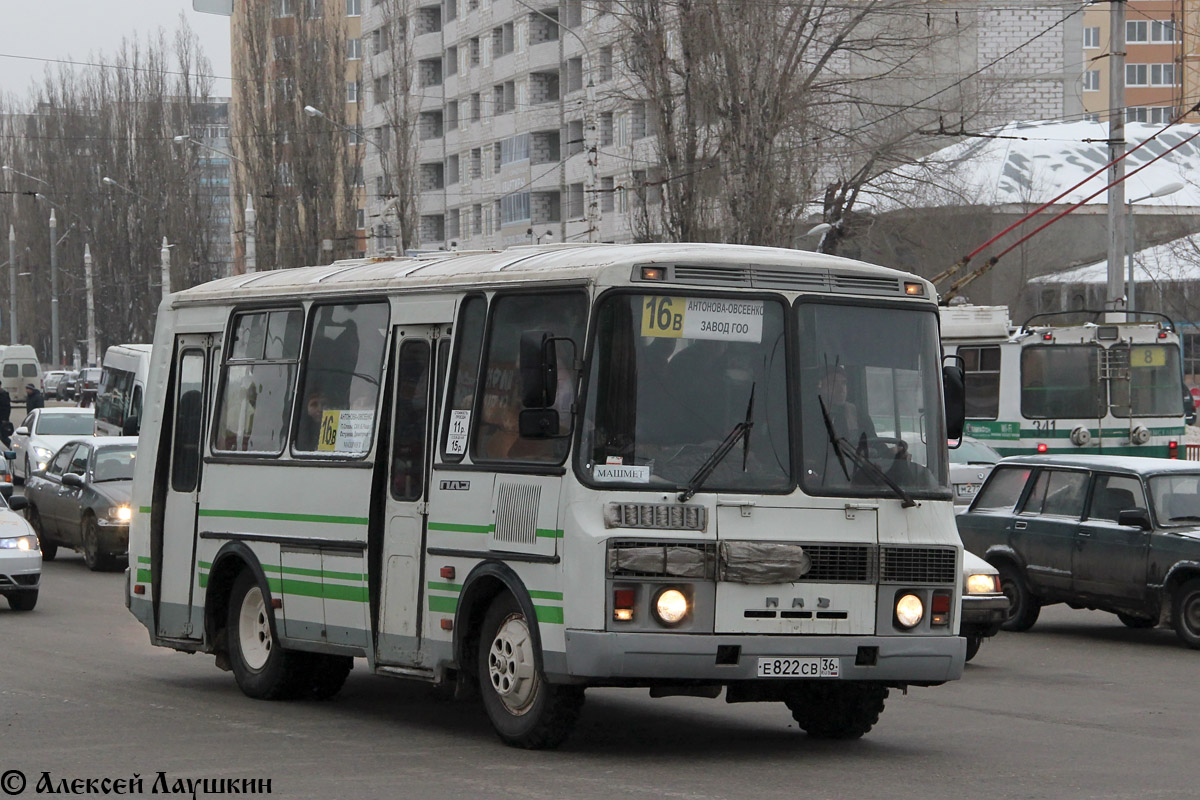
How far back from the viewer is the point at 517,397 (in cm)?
975

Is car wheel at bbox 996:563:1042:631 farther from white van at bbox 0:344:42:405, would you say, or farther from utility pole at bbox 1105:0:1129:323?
white van at bbox 0:344:42:405

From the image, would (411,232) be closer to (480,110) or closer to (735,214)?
(735,214)

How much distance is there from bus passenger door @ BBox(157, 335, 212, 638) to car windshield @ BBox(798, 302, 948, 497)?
15.3 ft

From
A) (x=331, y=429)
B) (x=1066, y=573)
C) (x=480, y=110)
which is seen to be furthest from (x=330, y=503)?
(x=480, y=110)

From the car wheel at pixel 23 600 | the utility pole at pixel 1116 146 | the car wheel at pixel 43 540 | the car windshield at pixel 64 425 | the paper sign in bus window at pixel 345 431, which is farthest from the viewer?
the car windshield at pixel 64 425

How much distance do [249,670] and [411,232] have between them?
44.2 meters

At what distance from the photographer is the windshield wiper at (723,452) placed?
29.9 ft

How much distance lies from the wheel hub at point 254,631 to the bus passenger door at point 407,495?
152cm

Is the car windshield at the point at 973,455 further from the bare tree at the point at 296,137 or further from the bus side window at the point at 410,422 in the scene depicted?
the bare tree at the point at 296,137

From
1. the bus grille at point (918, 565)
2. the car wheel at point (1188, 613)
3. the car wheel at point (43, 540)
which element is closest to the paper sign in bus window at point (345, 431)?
the bus grille at point (918, 565)

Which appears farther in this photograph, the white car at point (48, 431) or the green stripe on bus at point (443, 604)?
the white car at point (48, 431)

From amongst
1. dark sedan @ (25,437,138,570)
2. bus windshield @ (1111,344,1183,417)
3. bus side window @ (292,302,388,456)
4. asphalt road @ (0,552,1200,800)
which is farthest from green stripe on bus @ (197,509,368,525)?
bus windshield @ (1111,344,1183,417)

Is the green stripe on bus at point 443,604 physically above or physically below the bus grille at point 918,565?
below

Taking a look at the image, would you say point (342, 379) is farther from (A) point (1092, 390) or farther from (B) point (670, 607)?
(A) point (1092, 390)
